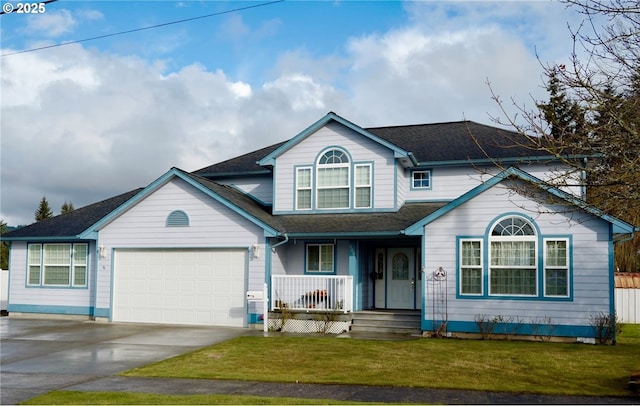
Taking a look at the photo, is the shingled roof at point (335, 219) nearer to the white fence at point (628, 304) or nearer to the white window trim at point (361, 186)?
the white window trim at point (361, 186)

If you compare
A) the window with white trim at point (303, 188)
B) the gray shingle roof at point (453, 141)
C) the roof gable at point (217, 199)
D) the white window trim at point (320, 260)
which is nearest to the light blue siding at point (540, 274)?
the gray shingle roof at point (453, 141)

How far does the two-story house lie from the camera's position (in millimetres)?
16984

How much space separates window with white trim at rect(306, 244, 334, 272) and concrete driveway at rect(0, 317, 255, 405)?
10.1 ft

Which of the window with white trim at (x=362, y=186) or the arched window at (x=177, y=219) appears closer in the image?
the arched window at (x=177, y=219)

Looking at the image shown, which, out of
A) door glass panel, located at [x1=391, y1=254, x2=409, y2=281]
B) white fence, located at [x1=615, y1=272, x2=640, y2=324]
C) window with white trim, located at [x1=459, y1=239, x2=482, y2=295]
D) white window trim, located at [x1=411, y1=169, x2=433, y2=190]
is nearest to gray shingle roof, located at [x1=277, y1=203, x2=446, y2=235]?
white window trim, located at [x1=411, y1=169, x2=433, y2=190]

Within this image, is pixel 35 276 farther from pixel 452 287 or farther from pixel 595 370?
pixel 595 370

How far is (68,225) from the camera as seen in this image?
22719mm

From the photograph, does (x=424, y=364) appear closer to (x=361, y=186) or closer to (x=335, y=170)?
(x=361, y=186)

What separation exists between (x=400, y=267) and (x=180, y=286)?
689cm

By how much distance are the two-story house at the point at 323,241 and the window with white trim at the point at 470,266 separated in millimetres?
27

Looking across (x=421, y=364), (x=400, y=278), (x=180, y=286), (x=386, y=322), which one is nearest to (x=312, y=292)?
(x=386, y=322)

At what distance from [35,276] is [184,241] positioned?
6725mm

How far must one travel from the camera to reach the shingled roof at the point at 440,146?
20.1 metres

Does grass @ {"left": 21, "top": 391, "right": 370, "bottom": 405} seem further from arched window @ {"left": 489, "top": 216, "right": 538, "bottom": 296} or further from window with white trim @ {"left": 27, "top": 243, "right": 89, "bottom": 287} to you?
window with white trim @ {"left": 27, "top": 243, "right": 89, "bottom": 287}
